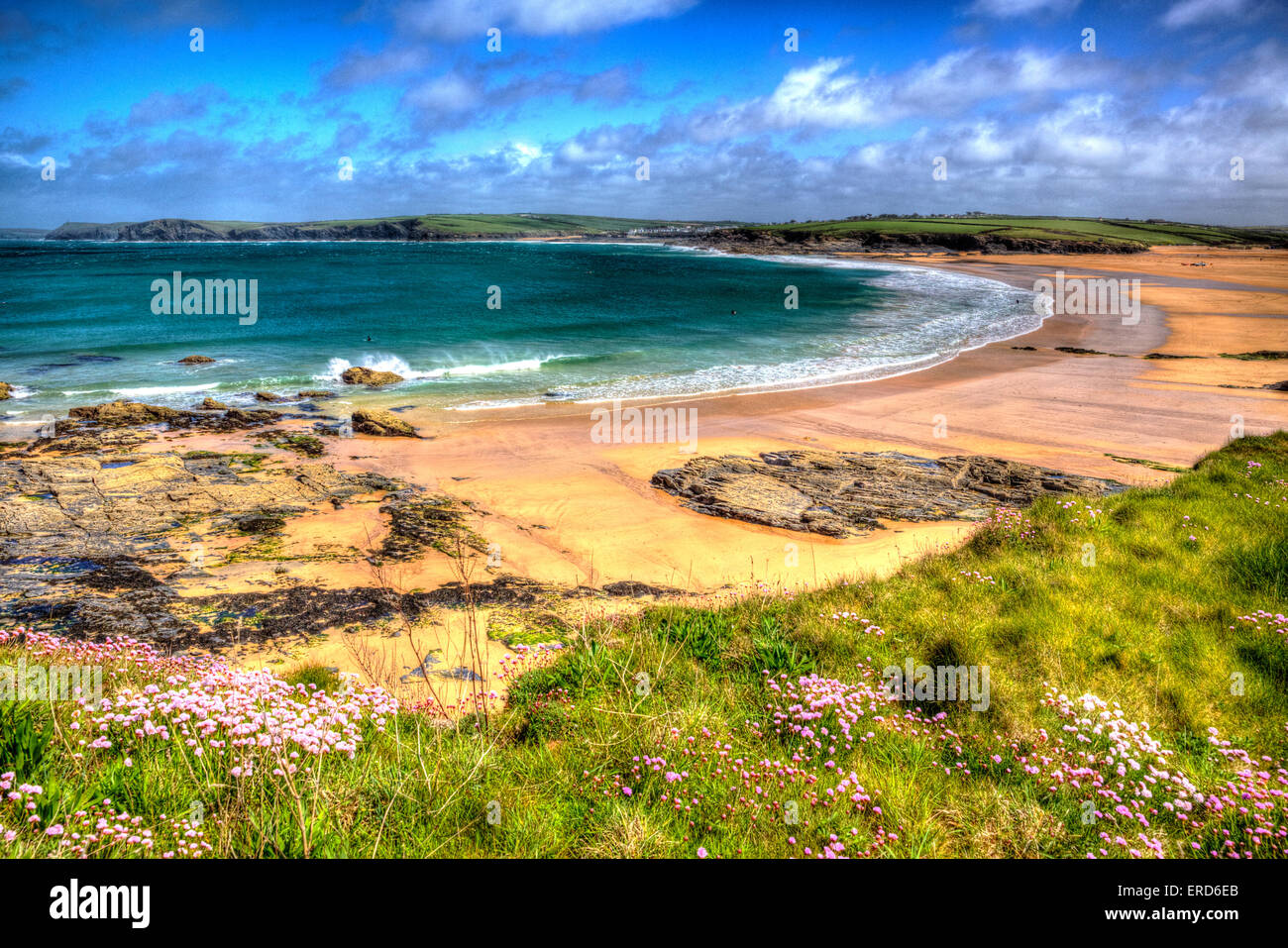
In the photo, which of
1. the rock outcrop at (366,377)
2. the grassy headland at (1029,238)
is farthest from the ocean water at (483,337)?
the grassy headland at (1029,238)

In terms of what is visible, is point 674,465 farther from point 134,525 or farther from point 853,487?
point 134,525

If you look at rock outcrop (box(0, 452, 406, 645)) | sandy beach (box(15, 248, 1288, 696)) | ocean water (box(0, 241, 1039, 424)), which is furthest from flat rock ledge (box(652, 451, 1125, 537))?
ocean water (box(0, 241, 1039, 424))

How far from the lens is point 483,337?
34.3 metres

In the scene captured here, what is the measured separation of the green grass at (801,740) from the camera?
333 cm

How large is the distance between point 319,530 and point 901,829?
9.68 m

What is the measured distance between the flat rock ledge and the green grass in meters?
4.22

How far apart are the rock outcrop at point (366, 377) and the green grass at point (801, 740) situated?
Answer: 19.6 meters

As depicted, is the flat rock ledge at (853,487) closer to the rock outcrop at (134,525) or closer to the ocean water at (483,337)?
the rock outcrop at (134,525)

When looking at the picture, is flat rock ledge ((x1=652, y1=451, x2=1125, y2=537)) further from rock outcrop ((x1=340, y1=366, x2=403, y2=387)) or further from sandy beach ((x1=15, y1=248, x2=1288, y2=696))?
rock outcrop ((x1=340, y1=366, x2=403, y2=387))

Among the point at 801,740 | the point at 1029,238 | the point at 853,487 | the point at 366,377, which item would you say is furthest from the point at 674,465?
the point at 1029,238

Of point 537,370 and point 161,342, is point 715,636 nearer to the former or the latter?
point 537,370
